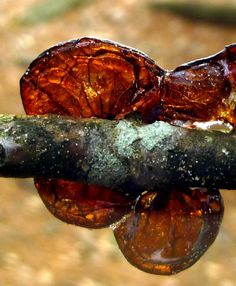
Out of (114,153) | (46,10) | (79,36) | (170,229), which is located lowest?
(79,36)

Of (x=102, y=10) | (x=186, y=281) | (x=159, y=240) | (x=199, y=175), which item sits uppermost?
(x=199, y=175)

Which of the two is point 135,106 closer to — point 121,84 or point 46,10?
point 121,84

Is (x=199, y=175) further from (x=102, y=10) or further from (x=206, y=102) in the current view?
(x=102, y=10)

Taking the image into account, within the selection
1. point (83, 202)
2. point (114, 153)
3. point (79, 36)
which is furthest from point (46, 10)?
point (114, 153)

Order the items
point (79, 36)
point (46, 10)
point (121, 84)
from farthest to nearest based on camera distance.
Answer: point (46, 10) → point (79, 36) → point (121, 84)

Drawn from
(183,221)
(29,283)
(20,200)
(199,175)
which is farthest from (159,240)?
(20,200)

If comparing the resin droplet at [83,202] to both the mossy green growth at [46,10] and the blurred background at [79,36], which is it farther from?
the mossy green growth at [46,10]

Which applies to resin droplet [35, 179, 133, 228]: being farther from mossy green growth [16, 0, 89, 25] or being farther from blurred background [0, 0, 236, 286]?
mossy green growth [16, 0, 89, 25]
